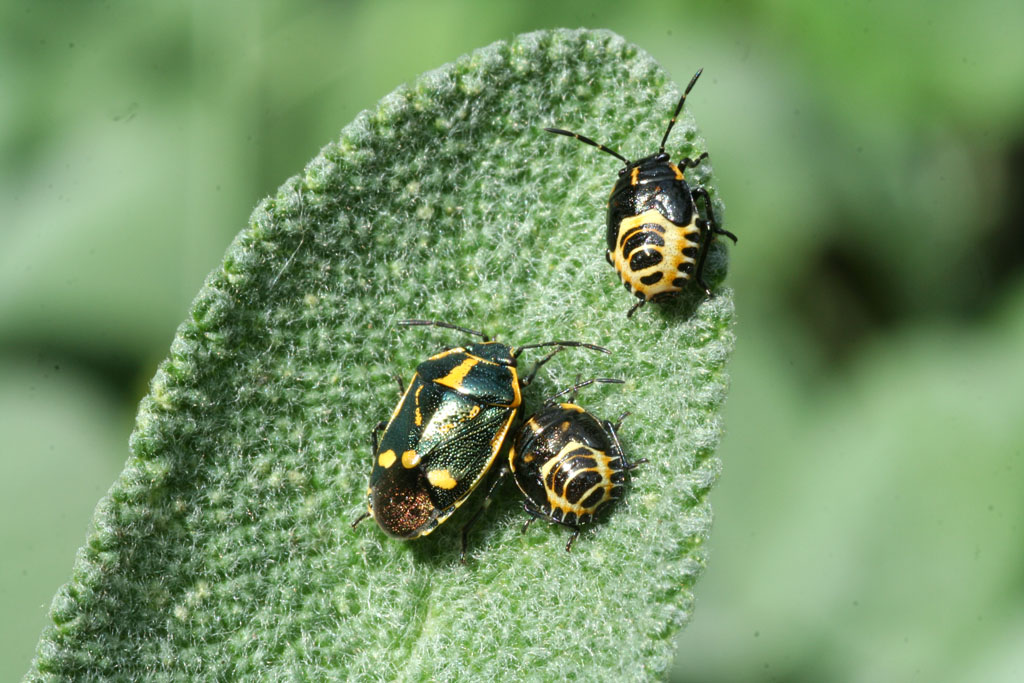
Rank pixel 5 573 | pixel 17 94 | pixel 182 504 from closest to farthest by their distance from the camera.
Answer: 1. pixel 182 504
2. pixel 5 573
3. pixel 17 94

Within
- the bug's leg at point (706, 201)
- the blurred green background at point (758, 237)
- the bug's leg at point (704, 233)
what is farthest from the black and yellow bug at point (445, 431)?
the blurred green background at point (758, 237)

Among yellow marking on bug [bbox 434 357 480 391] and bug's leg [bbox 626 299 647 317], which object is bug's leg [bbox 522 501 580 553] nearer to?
yellow marking on bug [bbox 434 357 480 391]

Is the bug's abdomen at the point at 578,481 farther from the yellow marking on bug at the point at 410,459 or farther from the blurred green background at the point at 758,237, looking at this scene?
the blurred green background at the point at 758,237

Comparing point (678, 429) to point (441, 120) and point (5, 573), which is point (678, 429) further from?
point (5, 573)

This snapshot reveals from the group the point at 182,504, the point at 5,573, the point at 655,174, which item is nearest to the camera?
the point at 182,504

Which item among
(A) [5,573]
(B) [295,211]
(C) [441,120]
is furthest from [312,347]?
(A) [5,573]

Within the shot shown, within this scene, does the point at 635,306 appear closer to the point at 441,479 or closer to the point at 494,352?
the point at 494,352

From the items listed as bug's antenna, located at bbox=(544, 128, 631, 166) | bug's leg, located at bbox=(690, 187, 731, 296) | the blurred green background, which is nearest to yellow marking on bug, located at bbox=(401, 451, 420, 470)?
bug's leg, located at bbox=(690, 187, 731, 296)
